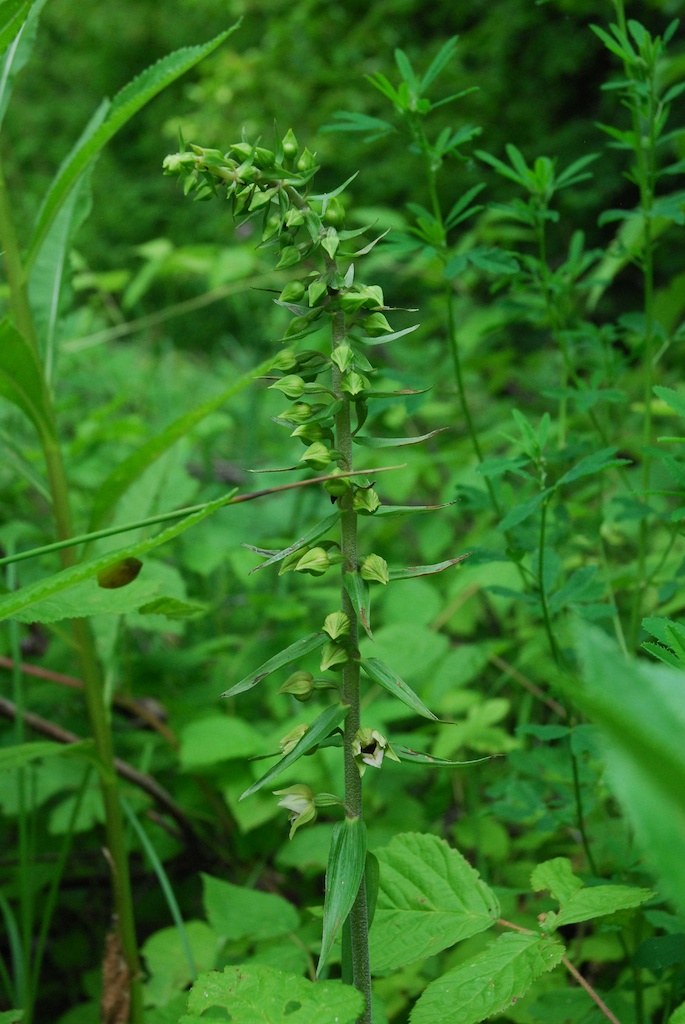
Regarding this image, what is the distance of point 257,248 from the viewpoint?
65cm

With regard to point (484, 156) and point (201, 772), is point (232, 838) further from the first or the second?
point (484, 156)

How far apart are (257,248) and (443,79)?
13.2 feet

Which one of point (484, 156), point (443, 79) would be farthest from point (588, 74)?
point (484, 156)

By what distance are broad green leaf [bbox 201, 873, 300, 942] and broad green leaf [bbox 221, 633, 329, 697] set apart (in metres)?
0.43

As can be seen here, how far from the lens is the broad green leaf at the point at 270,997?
1.98 ft

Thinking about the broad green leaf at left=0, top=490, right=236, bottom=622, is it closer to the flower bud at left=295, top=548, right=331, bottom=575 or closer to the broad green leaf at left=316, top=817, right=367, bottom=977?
the flower bud at left=295, top=548, right=331, bottom=575

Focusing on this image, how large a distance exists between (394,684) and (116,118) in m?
0.62

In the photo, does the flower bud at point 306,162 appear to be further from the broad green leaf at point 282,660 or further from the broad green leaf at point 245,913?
the broad green leaf at point 245,913

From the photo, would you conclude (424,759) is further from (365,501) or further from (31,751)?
(31,751)

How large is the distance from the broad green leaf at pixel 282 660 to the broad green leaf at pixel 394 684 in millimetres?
39

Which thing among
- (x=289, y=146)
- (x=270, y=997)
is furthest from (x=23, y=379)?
(x=270, y=997)

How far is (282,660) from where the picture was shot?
24.7 inches

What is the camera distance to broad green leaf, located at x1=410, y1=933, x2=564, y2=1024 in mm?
627

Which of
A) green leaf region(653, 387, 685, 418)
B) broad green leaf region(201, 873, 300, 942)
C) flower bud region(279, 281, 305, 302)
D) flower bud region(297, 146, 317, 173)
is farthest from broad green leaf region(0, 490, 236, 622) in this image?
broad green leaf region(201, 873, 300, 942)
